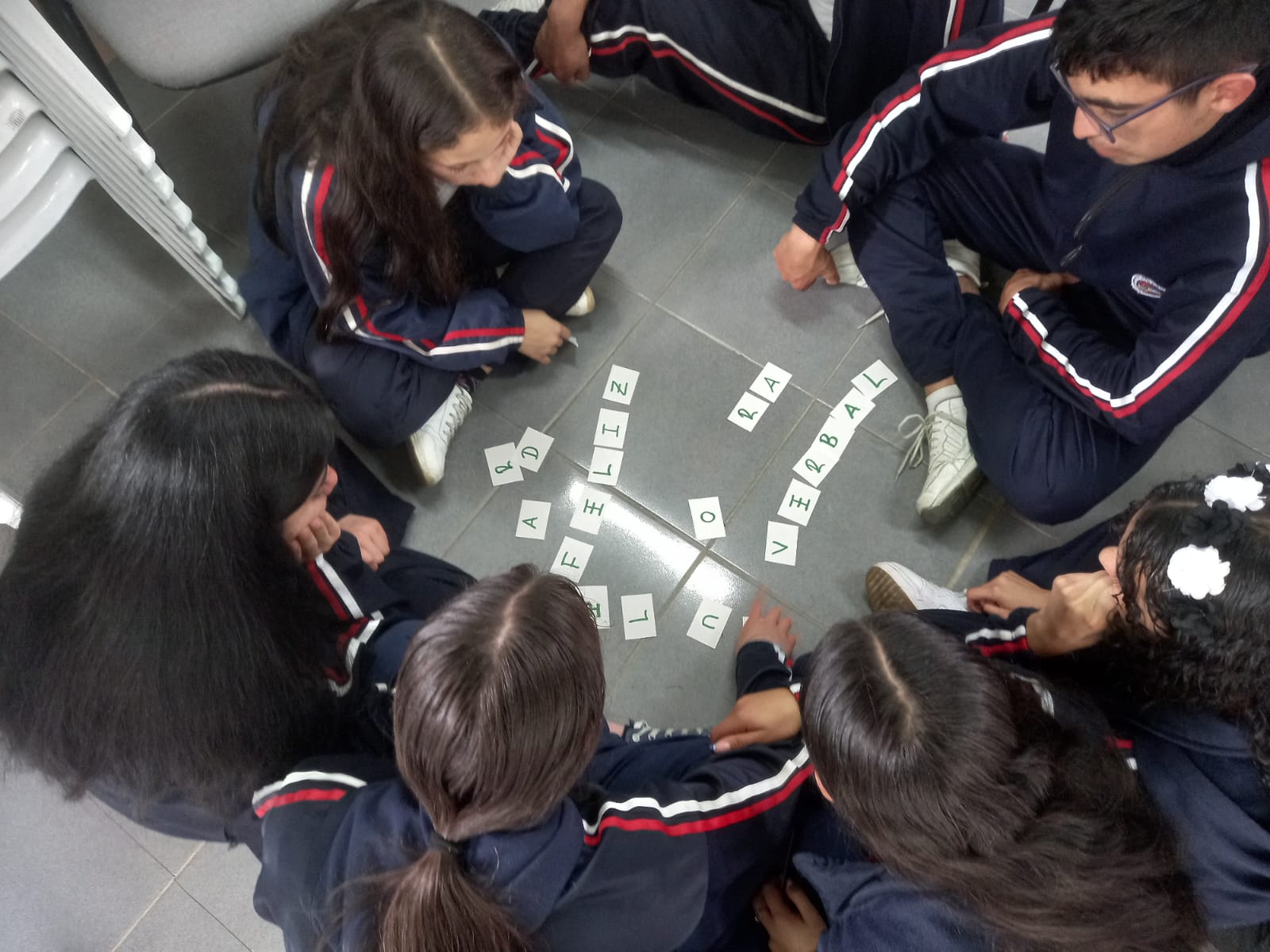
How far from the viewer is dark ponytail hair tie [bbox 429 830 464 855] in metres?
0.77

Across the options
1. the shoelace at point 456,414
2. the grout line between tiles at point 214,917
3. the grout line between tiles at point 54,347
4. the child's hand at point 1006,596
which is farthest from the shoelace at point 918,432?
the grout line between tiles at point 54,347

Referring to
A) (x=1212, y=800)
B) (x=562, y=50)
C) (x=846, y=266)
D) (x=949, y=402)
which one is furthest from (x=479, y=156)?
(x=1212, y=800)

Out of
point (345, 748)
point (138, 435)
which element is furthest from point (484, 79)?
point (345, 748)

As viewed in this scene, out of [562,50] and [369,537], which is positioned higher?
[562,50]

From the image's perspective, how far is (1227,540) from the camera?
935 mm

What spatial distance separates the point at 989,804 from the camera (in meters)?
0.83

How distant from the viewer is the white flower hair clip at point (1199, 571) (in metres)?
0.93

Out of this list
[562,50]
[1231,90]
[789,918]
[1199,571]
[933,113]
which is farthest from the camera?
[562,50]

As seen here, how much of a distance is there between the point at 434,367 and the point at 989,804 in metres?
1.17

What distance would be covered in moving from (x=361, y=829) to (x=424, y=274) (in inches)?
35.9

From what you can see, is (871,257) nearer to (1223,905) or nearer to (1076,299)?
(1076,299)

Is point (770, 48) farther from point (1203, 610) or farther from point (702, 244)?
point (1203, 610)

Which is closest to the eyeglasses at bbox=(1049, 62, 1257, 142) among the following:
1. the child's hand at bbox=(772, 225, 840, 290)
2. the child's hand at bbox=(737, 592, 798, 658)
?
the child's hand at bbox=(772, 225, 840, 290)

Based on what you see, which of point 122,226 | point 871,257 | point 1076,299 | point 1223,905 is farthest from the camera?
point 122,226
